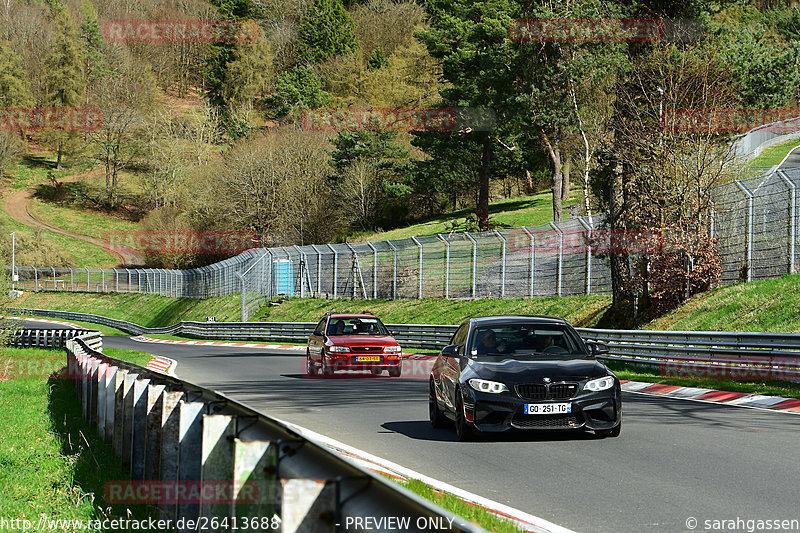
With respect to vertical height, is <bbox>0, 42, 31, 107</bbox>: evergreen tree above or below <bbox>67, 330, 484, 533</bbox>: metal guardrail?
above

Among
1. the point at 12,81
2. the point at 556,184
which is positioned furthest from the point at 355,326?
the point at 12,81

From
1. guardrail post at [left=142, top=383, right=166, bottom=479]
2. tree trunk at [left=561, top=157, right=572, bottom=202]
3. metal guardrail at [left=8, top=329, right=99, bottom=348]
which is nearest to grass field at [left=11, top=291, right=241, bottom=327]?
metal guardrail at [left=8, top=329, right=99, bottom=348]

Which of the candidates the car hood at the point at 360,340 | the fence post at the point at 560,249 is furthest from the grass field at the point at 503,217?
the car hood at the point at 360,340

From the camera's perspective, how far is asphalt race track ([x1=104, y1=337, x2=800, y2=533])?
293 inches

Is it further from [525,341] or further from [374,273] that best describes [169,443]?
[374,273]

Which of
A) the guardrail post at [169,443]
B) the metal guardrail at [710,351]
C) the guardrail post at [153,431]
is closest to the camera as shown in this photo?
the guardrail post at [169,443]

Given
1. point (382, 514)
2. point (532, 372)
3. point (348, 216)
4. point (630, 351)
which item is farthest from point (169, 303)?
point (382, 514)

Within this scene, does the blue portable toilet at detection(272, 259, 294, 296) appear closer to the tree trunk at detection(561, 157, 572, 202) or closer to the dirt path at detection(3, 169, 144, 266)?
the tree trunk at detection(561, 157, 572, 202)

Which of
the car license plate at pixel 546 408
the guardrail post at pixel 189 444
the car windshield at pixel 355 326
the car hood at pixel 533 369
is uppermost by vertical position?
the guardrail post at pixel 189 444

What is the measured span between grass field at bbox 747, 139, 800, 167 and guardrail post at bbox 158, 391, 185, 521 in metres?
48.6

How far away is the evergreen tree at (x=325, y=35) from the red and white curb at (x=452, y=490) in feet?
395

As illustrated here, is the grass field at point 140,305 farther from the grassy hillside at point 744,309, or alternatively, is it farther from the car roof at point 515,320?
the car roof at point 515,320

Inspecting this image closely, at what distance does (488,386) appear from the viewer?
11.0 m

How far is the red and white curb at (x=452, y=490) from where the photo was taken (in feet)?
22.4
